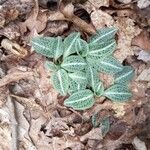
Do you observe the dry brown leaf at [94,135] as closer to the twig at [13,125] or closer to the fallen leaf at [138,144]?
the fallen leaf at [138,144]

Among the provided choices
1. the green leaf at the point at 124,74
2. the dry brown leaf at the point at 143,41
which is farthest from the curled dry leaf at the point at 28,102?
the dry brown leaf at the point at 143,41

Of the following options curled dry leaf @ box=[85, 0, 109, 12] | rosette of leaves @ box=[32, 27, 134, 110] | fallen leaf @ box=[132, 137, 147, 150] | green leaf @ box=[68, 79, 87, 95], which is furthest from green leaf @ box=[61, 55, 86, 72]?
fallen leaf @ box=[132, 137, 147, 150]

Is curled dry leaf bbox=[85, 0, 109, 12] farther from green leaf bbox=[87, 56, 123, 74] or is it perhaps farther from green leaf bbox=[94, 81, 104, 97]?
green leaf bbox=[94, 81, 104, 97]

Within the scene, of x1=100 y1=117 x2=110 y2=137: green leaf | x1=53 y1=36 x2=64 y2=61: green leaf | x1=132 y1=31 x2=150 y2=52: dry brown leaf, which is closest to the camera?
x1=53 y1=36 x2=64 y2=61: green leaf

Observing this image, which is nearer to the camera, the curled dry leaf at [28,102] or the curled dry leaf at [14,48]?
the curled dry leaf at [14,48]

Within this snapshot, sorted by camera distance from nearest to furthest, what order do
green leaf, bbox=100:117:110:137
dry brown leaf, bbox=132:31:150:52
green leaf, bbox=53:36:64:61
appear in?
green leaf, bbox=53:36:64:61, dry brown leaf, bbox=132:31:150:52, green leaf, bbox=100:117:110:137

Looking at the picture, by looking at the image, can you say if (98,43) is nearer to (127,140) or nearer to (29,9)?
(29,9)

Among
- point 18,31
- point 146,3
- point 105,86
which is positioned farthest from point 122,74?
point 18,31
